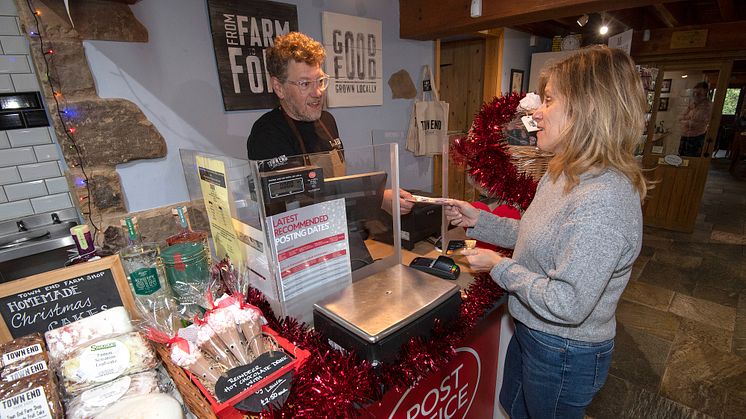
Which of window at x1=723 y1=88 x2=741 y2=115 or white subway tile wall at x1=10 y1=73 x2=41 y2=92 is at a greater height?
white subway tile wall at x1=10 y1=73 x2=41 y2=92

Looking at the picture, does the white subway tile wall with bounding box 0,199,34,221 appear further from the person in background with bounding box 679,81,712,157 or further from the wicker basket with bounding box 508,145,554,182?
the person in background with bounding box 679,81,712,157

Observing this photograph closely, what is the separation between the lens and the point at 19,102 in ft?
5.67

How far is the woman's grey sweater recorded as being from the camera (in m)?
0.76

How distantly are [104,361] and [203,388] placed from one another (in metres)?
0.23

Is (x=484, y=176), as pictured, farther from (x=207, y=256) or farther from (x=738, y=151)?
(x=738, y=151)

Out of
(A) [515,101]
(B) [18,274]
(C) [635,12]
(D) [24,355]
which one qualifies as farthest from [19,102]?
(C) [635,12]

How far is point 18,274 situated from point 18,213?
1.44 ft

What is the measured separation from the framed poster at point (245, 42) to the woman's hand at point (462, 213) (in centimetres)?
155

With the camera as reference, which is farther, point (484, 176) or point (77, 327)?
point (484, 176)

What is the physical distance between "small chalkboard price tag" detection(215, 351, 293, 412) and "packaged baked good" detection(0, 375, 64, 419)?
0.96 feet

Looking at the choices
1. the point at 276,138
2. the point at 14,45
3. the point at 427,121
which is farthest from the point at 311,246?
the point at 427,121

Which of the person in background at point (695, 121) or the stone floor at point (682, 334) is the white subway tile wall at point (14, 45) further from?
the person in background at point (695, 121)

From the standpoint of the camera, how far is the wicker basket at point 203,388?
617 mm

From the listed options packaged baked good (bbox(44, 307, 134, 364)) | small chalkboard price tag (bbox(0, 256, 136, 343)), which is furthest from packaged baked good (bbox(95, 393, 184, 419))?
small chalkboard price tag (bbox(0, 256, 136, 343))
